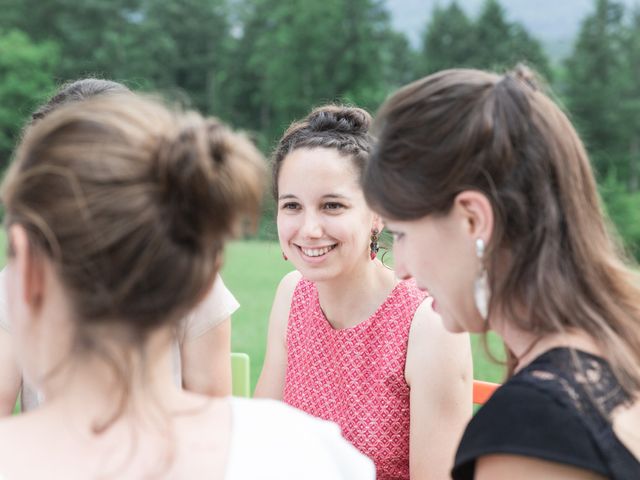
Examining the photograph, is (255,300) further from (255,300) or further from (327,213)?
(327,213)

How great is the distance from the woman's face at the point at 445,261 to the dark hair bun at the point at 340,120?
3.76 feet

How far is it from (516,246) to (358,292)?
1.17m

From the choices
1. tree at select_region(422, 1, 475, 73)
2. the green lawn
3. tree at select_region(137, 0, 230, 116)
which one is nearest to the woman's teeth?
the green lawn

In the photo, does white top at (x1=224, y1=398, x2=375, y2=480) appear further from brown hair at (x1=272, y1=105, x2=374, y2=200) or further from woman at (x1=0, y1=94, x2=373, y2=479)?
brown hair at (x1=272, y1=105, x2=374, y2=200)

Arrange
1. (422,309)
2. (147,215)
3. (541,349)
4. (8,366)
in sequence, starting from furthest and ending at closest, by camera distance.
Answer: (422,309), (8,366), (541,349), (147,215)

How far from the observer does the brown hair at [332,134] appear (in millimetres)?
2705

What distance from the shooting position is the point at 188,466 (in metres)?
1.20

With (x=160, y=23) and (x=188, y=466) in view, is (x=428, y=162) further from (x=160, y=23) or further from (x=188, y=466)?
(x=160, y=23)

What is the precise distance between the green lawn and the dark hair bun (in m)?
0.94

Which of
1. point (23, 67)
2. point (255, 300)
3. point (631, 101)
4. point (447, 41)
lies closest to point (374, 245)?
point (255, 300)

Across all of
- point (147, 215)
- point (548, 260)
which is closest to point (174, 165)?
point (147, 215)

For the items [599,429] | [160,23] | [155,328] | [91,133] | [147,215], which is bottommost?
[599,429]

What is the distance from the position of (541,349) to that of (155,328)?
749 millimetres

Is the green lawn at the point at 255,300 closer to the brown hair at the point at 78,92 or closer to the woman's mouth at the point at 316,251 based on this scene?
the woman's mouth at the point at 316,251
